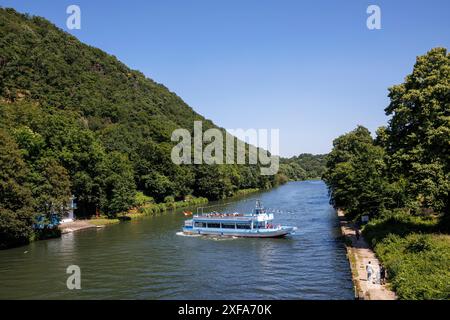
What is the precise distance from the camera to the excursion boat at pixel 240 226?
65875 mm

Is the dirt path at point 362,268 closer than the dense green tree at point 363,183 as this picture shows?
Yes

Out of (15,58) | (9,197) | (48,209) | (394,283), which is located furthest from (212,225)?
(15,58)

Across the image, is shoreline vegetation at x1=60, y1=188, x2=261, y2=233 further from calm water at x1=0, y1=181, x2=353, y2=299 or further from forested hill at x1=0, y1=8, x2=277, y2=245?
calm water at x1=0, y1=181, x2=353, y2=299

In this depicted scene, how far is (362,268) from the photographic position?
39.6 m

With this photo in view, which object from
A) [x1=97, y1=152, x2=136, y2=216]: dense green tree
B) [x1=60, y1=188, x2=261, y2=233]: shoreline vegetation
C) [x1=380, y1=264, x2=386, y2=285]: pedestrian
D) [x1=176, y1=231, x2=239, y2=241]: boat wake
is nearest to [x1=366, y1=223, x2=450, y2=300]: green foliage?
[x1=380, y1=264, x2=386, y2=285]: pedestrian

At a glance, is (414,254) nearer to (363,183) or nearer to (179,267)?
(179,267)

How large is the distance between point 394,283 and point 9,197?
50703 millimetres

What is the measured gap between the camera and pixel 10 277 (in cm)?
4506

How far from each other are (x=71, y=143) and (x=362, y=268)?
68.8 meters

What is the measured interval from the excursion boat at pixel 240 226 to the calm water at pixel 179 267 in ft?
6.30

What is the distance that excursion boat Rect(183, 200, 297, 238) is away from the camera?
6588 centimetres

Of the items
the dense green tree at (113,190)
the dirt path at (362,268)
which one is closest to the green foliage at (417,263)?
the dirt path at (362,268)

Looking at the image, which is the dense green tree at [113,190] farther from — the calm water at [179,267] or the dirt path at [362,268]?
the dirt path at [362,268]

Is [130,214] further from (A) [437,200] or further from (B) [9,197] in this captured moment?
(A) [437,200]
